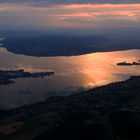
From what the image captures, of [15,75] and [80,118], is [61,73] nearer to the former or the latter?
[15,75]

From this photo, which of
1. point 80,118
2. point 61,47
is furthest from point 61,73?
point 61,47

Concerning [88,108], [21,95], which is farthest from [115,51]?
[88,108]

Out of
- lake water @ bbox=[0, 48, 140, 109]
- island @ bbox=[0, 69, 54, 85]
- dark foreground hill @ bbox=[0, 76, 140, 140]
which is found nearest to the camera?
dark foreground hill @ bbox=[0, 76, 140, 140]

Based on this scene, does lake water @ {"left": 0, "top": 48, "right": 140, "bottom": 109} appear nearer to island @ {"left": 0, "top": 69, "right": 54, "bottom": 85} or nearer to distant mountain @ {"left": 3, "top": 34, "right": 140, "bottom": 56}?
island @ {"left": 0, "top": 69, "right": 54, "bottom": 85}

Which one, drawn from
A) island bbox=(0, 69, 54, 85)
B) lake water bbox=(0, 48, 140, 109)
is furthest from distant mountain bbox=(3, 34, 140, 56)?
island bbox=(0, 69, 54, 85)

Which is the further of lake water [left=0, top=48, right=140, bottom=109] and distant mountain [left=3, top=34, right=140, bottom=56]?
Answer: distant mountain [left=3, top=34, right=140, bottom=56]

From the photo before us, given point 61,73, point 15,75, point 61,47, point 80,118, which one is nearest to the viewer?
point 80,118
